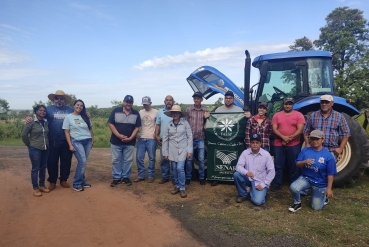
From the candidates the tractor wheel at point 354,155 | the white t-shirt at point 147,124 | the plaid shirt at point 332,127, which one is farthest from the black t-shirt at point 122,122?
the tractor wheel at point 354,155

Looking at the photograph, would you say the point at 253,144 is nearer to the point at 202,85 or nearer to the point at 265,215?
the point at 265,215

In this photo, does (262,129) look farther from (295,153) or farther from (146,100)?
(146,100)

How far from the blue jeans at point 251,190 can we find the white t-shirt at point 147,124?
209cm

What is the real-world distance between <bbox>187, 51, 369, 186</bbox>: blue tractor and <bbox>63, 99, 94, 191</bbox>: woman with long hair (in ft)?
10.2

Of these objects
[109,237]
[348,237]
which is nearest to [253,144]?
[348,237]

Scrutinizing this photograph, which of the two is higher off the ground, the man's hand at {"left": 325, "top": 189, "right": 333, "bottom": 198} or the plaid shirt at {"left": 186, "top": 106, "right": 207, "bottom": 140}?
the plaid shirt at {"left": 186, "top": 106, "right": 207, "bottom": 140}

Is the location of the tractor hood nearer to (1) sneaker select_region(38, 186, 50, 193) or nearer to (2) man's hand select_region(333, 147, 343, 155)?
(2) man's hand select_region(333, 147, 343, 155)

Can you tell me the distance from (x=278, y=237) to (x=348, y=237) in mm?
790

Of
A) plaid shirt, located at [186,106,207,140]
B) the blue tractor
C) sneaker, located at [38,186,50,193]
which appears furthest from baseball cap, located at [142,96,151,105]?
sneaker, located at [38,186,50,193]

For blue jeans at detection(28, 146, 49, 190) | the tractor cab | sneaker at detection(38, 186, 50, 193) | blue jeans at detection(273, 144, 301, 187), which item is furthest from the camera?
the tractor cab

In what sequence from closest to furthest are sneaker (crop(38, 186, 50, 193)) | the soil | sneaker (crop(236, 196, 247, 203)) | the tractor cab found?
the soil
sneaker (crop(236, 196, 247, 203))
sneaker (crop(38, 186, 50, 193))
the tractor cab

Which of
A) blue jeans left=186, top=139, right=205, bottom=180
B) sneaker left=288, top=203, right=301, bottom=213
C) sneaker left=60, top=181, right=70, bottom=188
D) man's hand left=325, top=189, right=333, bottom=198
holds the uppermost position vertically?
blue jeans left=186, top=139, right=205, bottom=180

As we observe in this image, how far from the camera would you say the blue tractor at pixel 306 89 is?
492cm

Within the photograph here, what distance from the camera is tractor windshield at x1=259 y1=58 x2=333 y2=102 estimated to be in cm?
537
